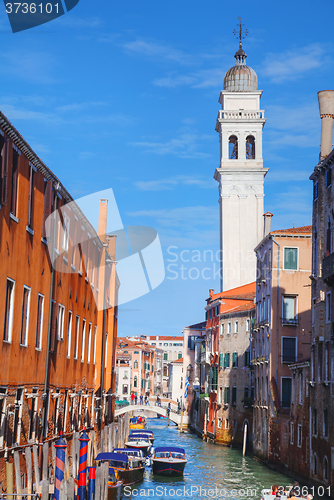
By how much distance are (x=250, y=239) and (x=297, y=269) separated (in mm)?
26781

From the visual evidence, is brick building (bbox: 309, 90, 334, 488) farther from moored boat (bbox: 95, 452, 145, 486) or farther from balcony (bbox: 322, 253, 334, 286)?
moored boat (bbox: 95, 452, 145, 486)

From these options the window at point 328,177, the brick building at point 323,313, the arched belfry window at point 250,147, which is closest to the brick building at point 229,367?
the arched belfry window at point 250,147

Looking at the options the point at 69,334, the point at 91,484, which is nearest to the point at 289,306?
the point at 69,334

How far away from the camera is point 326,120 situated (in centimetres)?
2850

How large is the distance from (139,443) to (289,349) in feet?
36.5

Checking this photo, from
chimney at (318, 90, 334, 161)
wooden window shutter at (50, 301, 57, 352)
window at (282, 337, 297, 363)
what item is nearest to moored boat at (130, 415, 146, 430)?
window at (282, 337, 297, 363)

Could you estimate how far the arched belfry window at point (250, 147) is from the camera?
6831 centimetres

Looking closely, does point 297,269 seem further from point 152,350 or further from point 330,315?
point 152,350

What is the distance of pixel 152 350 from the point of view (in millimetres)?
127062

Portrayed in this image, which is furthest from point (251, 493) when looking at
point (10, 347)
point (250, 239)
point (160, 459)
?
point (250, 239)

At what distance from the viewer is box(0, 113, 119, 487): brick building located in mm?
15453

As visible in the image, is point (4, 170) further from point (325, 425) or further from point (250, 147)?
point (250, 147)

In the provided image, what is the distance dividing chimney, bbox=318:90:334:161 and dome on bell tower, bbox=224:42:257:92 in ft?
135
